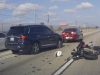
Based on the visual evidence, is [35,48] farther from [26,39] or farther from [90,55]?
[90,55]

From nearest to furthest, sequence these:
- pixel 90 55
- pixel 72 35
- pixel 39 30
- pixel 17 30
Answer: pixel 90 55, pixel 17 30, pixel 39 30, pixel 72 35

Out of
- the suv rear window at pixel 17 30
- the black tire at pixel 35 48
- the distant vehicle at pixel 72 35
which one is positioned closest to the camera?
the suv rear window at pixel 17 30

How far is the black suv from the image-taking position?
1873cm

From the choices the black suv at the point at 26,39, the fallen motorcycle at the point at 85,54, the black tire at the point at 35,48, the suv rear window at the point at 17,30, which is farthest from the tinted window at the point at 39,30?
the fallen motorcycle at the point at 85,54

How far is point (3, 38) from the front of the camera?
2141 cm

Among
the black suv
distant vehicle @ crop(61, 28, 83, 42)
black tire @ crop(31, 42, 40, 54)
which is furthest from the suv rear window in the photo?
distant vehicle @ crop(61, 28, 83, 42)

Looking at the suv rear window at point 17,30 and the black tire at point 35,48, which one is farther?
the black tire at point 35,48

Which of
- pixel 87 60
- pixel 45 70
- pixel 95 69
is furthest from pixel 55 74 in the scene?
pixel 87 60

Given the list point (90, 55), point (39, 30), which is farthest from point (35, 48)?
point (90, 55)

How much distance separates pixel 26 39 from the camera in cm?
1875

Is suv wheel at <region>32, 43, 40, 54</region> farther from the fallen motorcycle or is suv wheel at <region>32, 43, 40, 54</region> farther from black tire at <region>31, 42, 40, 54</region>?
the fallen motorcycle

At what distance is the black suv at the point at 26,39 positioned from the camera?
18.7 m

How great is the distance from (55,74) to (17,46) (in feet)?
27.6

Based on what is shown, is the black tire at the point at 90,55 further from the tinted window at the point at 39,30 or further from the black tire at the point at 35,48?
the tinted window at the point at 39,30
